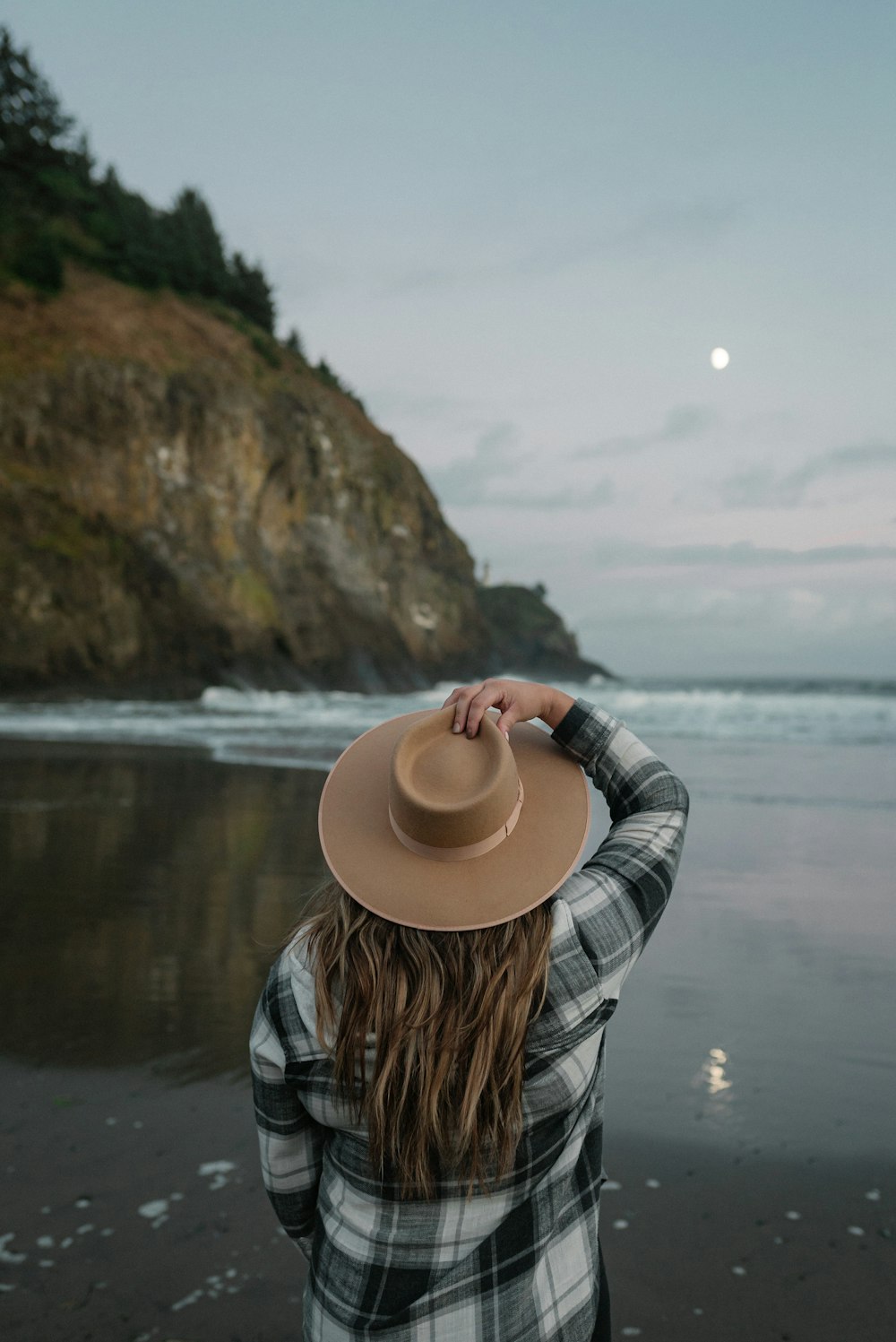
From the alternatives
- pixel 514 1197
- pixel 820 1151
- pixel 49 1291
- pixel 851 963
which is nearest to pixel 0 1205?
pixel 49 1291

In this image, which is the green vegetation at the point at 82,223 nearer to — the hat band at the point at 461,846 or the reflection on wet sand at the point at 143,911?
the reflection on wet sand at the point at 143,911

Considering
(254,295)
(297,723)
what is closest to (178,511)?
(297,723)

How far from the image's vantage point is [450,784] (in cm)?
121

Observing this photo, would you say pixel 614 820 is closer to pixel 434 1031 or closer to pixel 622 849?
pixel 622 849

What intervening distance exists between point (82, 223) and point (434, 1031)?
37153mm

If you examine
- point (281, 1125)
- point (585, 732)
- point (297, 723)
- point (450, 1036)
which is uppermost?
point (585, 732)

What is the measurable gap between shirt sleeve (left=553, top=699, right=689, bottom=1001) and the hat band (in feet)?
0.37

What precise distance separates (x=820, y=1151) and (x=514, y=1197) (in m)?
1.87

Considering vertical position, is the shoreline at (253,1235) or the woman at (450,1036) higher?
the woman at (450,1036)

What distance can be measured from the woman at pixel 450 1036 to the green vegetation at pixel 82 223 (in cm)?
3021

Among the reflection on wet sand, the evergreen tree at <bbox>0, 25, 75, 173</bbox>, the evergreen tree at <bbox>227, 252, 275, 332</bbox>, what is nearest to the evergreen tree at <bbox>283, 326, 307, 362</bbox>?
the evergreen tree at <bbox>227, 252, 275, 332</bbox>

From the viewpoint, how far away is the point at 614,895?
1.25 meters

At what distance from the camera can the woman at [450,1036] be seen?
1146mm

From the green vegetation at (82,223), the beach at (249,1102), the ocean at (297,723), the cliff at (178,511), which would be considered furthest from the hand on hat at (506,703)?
the green vegetation at (82,223)
